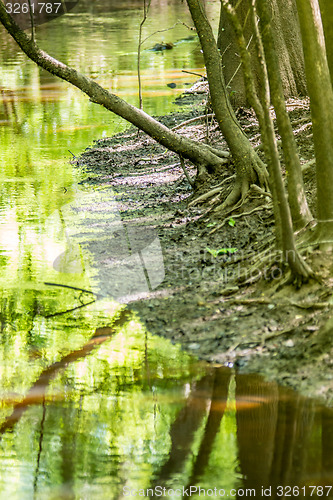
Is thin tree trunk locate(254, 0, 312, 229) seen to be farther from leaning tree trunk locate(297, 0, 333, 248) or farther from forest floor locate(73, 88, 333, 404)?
forest floor locate(73, 88, 333, 404)

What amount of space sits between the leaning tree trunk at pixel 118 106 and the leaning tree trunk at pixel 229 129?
2.72 feet

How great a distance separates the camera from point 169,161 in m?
11.4

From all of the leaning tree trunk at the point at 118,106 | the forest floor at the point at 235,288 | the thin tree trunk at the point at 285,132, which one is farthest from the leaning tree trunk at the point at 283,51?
the thin tree trunk at the point at 285,132

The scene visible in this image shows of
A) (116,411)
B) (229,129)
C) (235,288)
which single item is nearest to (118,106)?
(229,129)

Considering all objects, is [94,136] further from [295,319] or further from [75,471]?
[75,471]

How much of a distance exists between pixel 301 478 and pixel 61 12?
39.5 metres

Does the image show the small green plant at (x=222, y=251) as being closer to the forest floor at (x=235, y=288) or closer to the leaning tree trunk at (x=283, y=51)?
the forest floor at (x=235, y=288)

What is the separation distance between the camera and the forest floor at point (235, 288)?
522 centimetres

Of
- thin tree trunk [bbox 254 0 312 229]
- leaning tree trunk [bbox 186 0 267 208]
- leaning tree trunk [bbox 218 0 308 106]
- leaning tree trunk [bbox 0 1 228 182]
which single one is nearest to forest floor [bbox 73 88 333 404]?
leaning tree trunk [bbox 186 0 267 208]

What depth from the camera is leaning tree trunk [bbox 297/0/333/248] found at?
598 centimetres

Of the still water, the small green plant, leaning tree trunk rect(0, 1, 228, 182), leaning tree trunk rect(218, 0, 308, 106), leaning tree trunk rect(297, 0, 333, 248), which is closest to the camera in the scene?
the still water

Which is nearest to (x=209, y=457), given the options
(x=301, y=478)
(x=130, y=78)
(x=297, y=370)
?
(x=301, y=478)

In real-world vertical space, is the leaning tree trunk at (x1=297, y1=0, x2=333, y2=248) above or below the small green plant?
above

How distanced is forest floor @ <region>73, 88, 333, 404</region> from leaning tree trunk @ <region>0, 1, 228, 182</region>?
14.1 inches
